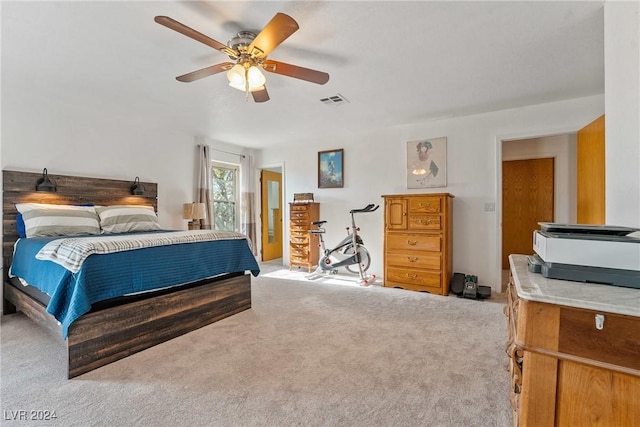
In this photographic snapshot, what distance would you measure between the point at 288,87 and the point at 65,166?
286 centimetres

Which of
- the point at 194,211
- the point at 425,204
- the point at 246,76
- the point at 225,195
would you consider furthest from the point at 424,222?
the point at 225,195

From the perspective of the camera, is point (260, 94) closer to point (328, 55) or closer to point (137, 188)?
point (328, 55)

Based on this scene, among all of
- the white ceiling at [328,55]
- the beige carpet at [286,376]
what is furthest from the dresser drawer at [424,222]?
the white ceiling at [328,55]

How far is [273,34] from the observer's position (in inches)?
68.2

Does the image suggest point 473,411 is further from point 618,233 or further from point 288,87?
point 288,87

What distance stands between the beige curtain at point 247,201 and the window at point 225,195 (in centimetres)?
20

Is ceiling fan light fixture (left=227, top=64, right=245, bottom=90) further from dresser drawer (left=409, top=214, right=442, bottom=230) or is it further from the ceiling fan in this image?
dresser drawer (left=409, top=214, right=442, bottom=230)

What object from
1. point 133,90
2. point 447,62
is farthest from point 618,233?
point 133,90

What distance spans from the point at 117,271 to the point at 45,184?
2.14 meters

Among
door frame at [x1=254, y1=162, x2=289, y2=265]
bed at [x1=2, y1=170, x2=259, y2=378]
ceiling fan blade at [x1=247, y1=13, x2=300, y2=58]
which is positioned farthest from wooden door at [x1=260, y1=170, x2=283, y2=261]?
ceiling fan blade at [x1=247, y1=13, x2=300, y2=58]

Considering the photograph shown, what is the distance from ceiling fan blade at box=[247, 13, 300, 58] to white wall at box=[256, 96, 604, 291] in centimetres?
296

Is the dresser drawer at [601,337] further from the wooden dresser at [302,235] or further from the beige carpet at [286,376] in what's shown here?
the wooden dresser at [302,235]

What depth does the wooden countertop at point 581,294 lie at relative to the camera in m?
0.79

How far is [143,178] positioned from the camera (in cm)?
420
